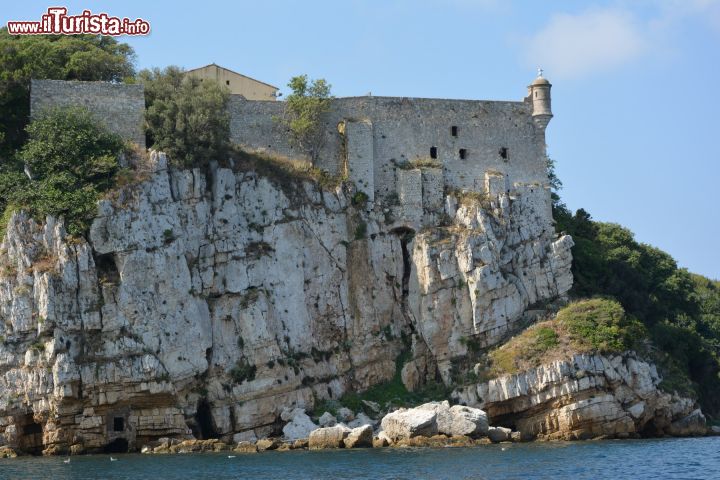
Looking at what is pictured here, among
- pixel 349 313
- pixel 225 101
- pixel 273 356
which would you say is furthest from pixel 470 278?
pixel 225 101

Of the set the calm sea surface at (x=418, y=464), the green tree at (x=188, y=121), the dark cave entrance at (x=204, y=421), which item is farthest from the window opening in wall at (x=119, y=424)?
the green tree at (x=188, y=121)

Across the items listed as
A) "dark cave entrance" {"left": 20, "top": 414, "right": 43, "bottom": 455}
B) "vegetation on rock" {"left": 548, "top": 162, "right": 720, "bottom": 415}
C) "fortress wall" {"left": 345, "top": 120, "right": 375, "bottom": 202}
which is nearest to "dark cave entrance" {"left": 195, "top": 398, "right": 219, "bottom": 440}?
"dark cave entrance" {"left": 20, "top": 414, "right": 43, "bottom": 455}

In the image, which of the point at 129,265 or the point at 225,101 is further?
the point at 225,101

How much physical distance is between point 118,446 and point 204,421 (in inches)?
129

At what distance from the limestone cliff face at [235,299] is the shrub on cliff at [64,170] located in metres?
0.69

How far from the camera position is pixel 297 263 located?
51.0 m

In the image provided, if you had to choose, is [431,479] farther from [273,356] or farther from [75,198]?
[75,198]

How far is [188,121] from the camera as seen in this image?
5012cm

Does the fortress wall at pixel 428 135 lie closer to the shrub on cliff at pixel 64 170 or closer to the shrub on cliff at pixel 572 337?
the shrub on cliff at pixel 64 170

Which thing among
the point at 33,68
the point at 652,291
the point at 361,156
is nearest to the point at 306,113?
the point at 361,156

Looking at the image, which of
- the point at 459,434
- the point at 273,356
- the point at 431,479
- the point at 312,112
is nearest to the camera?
the point at 431,479

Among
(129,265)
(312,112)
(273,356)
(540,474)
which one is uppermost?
(312,112)

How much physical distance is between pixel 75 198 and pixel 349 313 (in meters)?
11.4

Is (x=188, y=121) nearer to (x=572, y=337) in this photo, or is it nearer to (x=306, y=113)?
(x=306, y=113)
